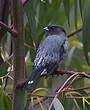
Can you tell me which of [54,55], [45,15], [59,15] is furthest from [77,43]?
[54,55]

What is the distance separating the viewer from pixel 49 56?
1.77 meters

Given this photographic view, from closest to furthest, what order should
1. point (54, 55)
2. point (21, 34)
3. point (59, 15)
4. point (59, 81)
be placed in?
point (21, 34)
point (54, 55)
point (59, 81)
point (59, 15)

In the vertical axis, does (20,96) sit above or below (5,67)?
below

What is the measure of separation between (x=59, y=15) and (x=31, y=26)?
0.95 metres

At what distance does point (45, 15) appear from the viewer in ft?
7.14

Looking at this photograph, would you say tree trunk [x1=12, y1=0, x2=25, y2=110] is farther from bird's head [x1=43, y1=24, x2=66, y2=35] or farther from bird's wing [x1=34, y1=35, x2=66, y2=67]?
bird's head [x1=43, y1=24, x2=66, y2=35]

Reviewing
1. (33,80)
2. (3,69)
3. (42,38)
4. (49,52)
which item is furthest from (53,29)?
(33,80)

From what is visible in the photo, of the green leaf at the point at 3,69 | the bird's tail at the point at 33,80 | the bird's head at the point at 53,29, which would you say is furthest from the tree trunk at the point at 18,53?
the bird's head at the point at 53,29

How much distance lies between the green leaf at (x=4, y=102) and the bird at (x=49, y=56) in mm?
131

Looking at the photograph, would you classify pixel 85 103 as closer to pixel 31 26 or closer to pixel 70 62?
pixel 31 26

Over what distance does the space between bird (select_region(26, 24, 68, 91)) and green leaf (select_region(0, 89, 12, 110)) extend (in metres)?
0.13

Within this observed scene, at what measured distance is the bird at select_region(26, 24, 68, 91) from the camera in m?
1.55

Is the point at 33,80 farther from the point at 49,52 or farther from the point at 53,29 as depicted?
the point at 53,29

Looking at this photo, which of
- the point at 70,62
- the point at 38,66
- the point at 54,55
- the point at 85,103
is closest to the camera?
the point at 85,103
